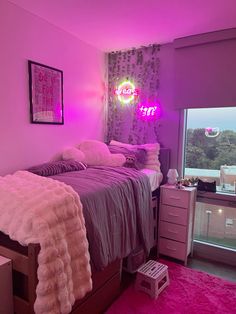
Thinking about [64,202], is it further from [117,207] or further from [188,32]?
[188,32]

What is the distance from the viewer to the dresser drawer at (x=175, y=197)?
7.95ft

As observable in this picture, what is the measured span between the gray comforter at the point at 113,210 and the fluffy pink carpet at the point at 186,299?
0.37m

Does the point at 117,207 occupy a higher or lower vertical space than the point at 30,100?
lower

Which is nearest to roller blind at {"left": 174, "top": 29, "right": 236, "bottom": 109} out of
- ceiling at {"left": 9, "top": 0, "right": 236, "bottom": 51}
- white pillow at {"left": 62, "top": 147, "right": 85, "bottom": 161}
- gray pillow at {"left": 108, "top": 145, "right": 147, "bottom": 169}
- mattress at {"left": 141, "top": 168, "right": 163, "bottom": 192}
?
ceiling at {"left": 9, "top": 0, "right": 236, "bottom": 51}

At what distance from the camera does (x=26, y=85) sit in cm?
213

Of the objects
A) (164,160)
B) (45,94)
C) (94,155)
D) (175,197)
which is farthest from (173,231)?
(45,94)

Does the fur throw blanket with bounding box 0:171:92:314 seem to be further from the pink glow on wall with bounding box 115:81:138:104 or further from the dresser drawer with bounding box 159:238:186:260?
the pink glow on wall with bounding box 115:81:138:104

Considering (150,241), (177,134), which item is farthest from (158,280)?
(177,134)

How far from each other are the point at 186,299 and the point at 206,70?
7.27 feet

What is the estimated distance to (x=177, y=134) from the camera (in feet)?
9.32

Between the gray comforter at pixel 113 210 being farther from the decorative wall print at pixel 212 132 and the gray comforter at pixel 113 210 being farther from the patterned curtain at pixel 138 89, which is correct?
the decorative wall print at pixel 212 132

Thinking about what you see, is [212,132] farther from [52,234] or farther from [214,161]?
[52,234]

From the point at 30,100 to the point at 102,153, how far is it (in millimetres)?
938

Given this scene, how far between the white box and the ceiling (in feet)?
6.37
